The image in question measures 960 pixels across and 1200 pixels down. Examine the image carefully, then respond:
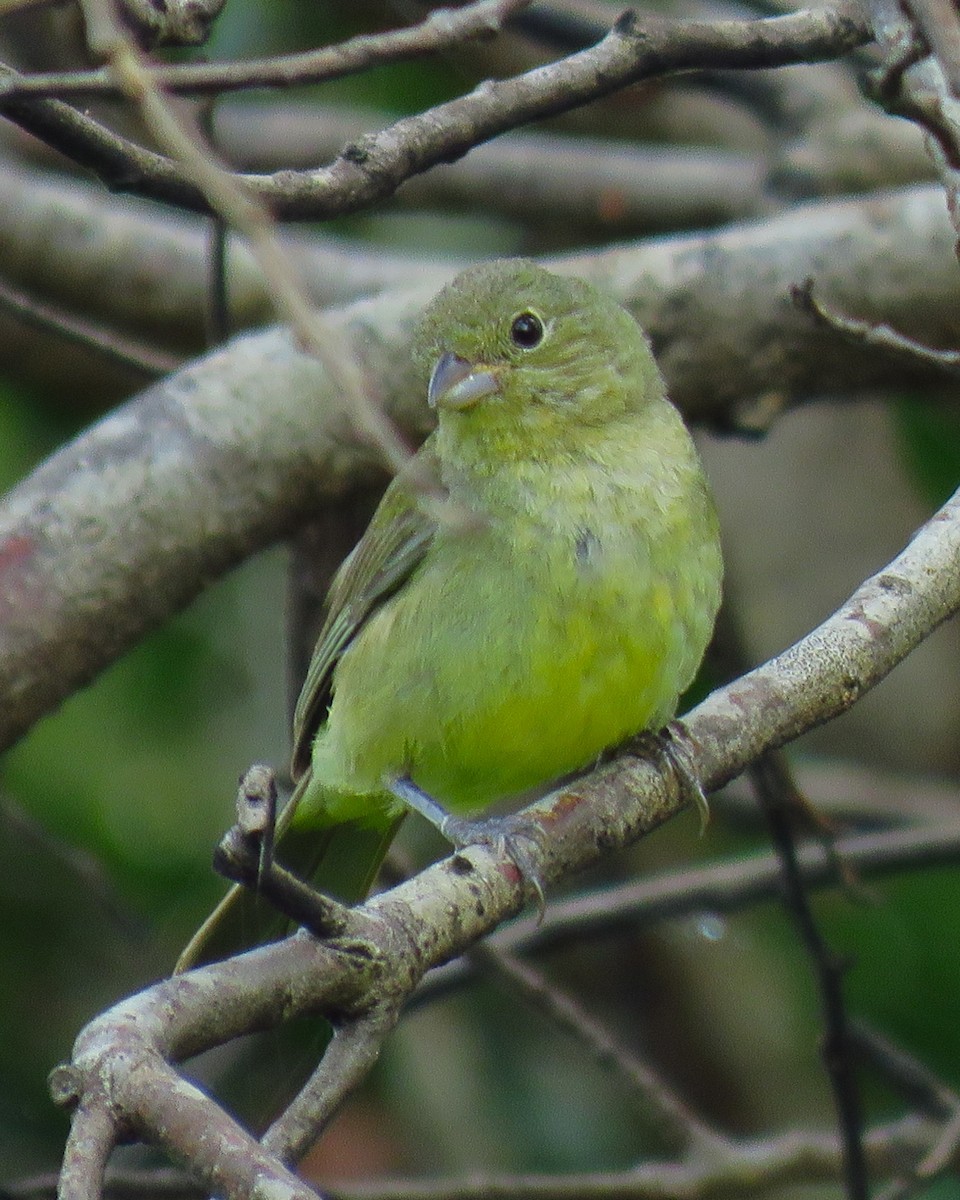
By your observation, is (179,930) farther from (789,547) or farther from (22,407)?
(789,547)

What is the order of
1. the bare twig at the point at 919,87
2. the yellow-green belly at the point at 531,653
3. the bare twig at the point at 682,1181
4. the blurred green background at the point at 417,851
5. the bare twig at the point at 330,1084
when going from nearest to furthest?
1. the bare twig at the point at 330,1084
2. the bare twig at the point at 919,87
3. the yellow-green belly at the point at 531,653
4. the bare twig at the point at 682,1181
5. the blurred green background at the point at 417,851

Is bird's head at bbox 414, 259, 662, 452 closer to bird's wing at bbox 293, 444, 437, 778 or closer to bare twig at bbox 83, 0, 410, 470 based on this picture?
bird's wing at bbox 293, 444, 437, 778

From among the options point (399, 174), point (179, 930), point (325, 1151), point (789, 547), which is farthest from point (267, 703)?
point (399, 174)

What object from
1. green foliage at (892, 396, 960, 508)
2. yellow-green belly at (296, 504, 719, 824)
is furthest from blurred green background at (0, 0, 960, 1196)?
yellow-green belly at (296, 504, 719, 824)

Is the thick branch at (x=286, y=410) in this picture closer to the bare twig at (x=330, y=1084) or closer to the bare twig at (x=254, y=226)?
the bare twig at (x=330, y=1084)

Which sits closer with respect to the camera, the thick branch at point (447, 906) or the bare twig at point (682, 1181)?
the thick branch at point (447, 906)

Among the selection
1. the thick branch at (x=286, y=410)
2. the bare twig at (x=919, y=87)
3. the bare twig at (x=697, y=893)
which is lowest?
the bare twig at (x=697, y=893)

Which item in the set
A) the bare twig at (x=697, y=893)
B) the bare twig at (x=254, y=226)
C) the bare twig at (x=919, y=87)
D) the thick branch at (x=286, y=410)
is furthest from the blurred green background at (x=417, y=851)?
the bare twig at (x=254, y=226)

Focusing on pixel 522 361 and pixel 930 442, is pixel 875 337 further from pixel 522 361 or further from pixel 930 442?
pixel 930 442
